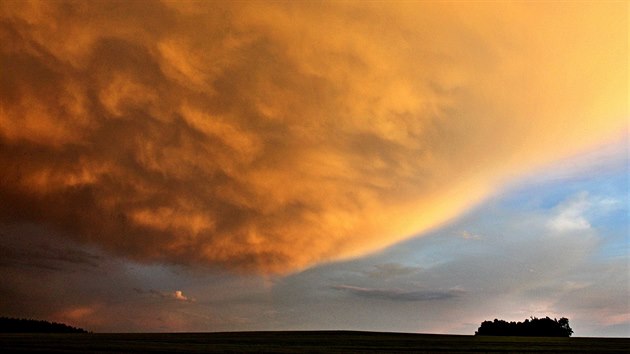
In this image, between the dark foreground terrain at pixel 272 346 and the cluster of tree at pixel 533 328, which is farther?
the cluster of tree at pixel 533 328

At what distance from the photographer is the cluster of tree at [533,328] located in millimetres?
160500

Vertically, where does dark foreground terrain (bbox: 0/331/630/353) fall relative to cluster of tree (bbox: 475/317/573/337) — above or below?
below

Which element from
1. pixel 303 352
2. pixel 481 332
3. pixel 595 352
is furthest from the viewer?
pixel 481 332

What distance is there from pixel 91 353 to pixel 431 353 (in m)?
35.6

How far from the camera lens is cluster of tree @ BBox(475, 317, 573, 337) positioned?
160500 mm

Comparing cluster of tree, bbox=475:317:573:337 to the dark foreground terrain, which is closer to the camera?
the dark foreground terrain

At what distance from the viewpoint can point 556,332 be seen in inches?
6270

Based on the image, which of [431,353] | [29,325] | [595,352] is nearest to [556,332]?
[595,352]

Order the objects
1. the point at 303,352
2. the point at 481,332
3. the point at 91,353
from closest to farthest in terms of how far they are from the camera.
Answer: the point at 91,353, the point at 303,352, the point at 481,332

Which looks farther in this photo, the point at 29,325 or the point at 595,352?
the point at 29,325

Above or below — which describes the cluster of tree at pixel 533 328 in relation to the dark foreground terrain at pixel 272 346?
above

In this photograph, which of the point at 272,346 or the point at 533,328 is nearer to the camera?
the point at 272,346

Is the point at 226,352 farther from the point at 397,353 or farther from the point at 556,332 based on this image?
the point at 556,332

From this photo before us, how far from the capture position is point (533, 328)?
163 meters
